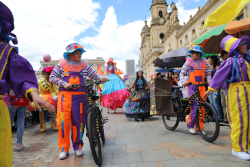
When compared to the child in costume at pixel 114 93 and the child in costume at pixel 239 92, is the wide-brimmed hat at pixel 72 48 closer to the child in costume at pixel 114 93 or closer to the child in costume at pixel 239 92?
the child in costume at pixel 239 92

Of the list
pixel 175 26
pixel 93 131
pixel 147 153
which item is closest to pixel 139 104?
pixel 147 153

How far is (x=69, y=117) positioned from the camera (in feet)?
10.7

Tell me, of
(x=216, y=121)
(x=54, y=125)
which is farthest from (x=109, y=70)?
(x=216, y=121)

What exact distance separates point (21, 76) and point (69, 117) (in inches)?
71.6

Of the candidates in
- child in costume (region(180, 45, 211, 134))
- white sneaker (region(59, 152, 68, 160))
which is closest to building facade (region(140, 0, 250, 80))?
child in costume (region(180, 45, 211, 134))

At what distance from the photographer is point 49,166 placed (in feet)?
9.39

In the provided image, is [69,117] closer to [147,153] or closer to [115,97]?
[147,153]

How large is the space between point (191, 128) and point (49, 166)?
3.39 metres

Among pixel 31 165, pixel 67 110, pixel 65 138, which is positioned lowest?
pixel 31 165

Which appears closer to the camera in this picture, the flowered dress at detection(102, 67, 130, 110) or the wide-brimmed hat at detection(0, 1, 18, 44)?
the wide-brimmed hat at detection(0, 1, 18, 44)

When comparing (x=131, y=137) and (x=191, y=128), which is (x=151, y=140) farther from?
(x=191, y=128)

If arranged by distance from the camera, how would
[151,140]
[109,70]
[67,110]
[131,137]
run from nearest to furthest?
[67,110] < [151,140] < [131,137] < [109,70]

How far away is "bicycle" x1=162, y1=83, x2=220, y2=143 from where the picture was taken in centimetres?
358

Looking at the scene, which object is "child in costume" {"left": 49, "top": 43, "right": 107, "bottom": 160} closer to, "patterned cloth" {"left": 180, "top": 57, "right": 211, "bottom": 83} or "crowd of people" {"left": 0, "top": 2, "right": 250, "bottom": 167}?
"crowd of people" {"left": 0, "top": 2, "right": 250, "bottom": 167}
